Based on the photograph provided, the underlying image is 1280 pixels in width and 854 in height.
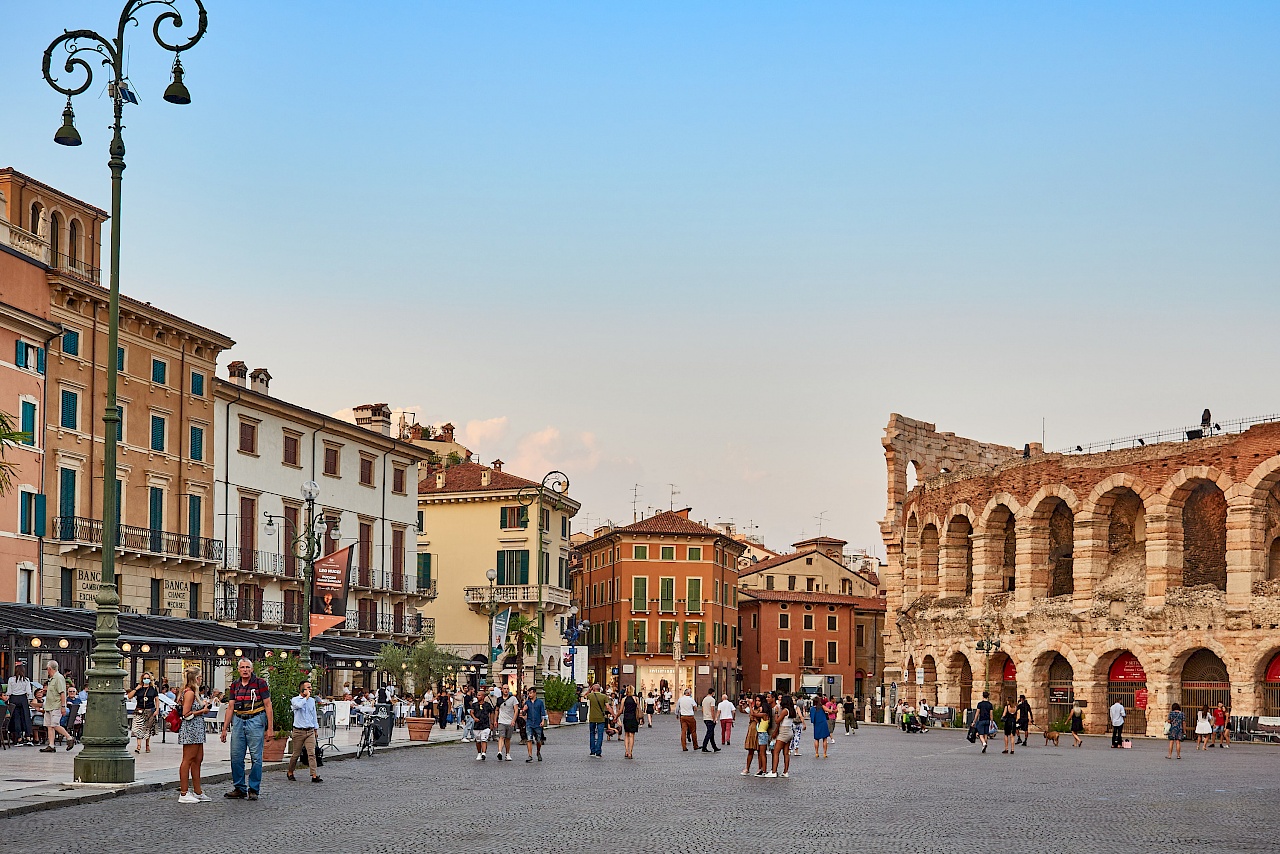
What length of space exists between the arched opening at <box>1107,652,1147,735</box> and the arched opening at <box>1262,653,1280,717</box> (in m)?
4.99

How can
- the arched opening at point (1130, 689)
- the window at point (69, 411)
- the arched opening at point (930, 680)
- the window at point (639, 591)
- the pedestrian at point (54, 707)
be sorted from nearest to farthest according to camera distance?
1. the pedestrian at point (54, 707)
2. the window at point (69, 411)
3. the arched opening at point (1130, 689)
4. the arched opening at point (930, 680)
5. the window at point (639, 591)

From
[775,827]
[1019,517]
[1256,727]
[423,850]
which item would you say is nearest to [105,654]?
[423,850]

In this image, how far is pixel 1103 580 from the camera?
59625 millimetres

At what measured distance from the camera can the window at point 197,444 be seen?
5172cm

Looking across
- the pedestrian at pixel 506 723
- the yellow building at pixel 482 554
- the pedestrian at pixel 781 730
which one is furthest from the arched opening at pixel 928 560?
the pedestrian at pixel 781 730

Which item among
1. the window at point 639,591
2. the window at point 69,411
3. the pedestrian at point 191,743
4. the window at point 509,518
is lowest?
the pedestrian at point 191,743

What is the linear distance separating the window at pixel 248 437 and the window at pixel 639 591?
43121 mm

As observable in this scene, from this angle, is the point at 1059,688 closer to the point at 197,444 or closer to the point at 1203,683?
the point at 1203,683

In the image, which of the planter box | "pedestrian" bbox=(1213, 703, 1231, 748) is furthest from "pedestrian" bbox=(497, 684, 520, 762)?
"pedestrian" bbox=(1213, 703, 1231, 748)

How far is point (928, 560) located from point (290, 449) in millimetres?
28221

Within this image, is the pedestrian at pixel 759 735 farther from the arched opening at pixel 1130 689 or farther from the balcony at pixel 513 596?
the balcony at pixel 513 596

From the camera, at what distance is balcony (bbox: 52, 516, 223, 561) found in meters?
44.0

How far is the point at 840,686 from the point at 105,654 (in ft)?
280

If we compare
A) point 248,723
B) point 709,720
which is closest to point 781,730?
point 248,723
